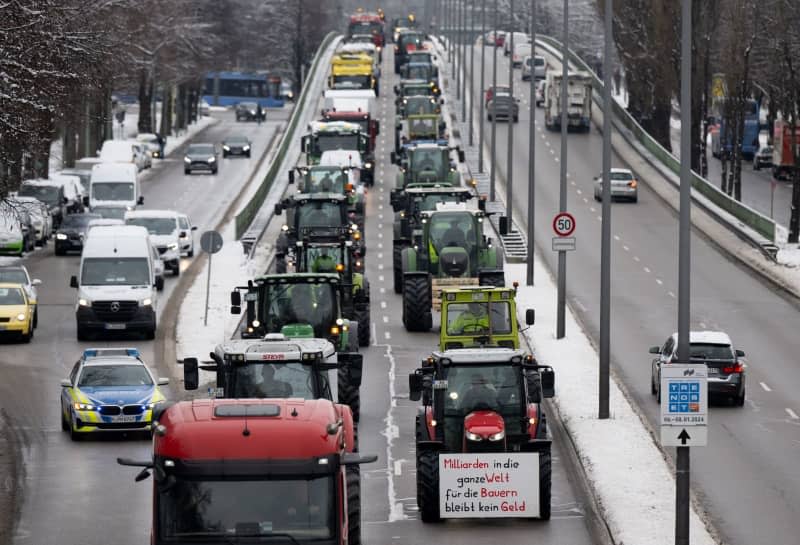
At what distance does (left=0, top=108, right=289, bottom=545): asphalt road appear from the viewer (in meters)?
25.4

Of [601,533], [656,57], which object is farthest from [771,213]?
[601,533]

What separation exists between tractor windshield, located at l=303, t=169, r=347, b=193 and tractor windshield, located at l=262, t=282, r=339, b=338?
26.4 m

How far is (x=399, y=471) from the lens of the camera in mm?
29344

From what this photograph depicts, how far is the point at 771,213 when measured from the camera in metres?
78.3

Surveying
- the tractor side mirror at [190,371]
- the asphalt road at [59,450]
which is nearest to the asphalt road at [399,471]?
the tractor side mirror at [190,371]

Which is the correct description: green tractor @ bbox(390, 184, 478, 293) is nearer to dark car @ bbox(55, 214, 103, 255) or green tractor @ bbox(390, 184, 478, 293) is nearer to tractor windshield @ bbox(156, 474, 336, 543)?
dark car @ bbox(55, 214, 103, 255)

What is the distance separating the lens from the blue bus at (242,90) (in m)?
154

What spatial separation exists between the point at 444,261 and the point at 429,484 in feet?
67.5

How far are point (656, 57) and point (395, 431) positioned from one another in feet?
185

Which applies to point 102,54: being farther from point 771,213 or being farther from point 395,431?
point 771,213

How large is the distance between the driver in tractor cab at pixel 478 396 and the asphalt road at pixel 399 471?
1623mm

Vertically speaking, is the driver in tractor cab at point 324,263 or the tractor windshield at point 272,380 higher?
the driver in tractor cab at point 324,263

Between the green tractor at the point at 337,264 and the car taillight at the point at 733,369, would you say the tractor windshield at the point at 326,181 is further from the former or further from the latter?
the car taillight at the point at 733,369

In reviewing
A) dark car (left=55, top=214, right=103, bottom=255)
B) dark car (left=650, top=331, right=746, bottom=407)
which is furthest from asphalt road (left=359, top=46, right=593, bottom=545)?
dark car (left=55, top=214, right=103, bottom=255)
